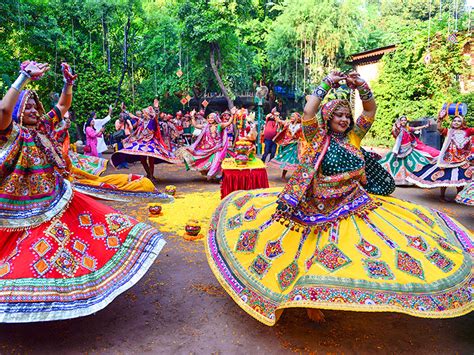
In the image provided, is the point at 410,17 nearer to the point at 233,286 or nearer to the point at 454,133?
the point at 454,133

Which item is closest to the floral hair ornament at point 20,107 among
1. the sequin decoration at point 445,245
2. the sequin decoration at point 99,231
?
the sequin decoration at point 99,231

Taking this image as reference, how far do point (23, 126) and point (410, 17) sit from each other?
41.1 meters

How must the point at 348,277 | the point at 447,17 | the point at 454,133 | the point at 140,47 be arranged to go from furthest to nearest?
the point at 140,47
the point at 447,17
the point at 454,133
the point at 348,277

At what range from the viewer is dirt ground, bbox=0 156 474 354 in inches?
115

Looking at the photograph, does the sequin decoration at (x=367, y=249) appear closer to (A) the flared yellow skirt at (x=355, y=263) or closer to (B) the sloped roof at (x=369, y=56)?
(A) the flared yellow skirt at (x=355, y=263)

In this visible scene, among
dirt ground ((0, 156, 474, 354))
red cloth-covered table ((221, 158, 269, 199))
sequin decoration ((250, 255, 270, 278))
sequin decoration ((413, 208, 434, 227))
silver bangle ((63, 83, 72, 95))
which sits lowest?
dirt ground ((0, 156, 474, 354))

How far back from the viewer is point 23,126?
310cm

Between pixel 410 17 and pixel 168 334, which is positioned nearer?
pixel 168 334

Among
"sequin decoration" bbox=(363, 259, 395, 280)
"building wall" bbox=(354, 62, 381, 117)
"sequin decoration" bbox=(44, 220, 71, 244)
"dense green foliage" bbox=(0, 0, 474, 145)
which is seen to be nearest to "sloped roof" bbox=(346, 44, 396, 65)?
"building wall" bbox=(354, 62, 381, 117)

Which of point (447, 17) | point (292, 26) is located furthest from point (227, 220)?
point (292, 26)

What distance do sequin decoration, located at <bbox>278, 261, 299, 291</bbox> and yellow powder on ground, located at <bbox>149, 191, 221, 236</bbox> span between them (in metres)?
2.60

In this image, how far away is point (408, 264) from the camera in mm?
2676

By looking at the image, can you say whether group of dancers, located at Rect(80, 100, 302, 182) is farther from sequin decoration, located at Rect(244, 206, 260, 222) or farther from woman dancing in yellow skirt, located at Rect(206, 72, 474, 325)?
woman dancing in yellow skirt, located at Rect(206, 72, 474, 325)

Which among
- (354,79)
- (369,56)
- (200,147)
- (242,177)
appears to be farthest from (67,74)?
(369,56)
